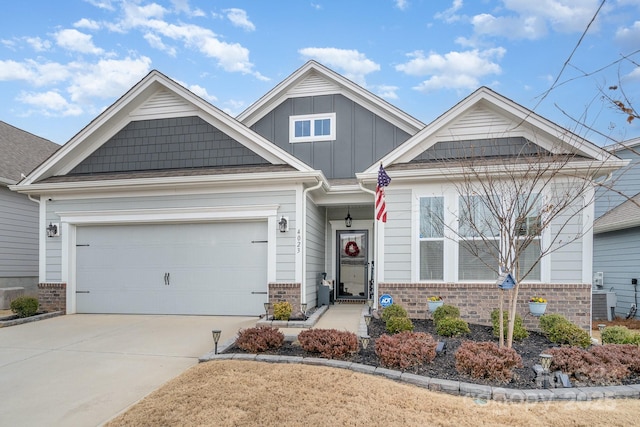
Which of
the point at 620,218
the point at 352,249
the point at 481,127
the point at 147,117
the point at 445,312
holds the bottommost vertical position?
the point at 445,312

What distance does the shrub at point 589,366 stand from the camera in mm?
4680

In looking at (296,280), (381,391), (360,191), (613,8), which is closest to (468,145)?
(360,191)

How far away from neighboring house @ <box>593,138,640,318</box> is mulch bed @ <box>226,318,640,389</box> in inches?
236

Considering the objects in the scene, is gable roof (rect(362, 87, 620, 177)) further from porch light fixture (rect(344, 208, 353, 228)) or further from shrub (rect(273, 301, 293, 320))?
shrub (rect(273, 301, 293, 320))

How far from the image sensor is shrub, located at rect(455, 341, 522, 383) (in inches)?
181

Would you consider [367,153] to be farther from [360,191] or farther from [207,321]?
[207,321]

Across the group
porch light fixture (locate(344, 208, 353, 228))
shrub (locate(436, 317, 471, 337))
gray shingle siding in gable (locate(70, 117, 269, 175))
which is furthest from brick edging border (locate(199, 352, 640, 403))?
porch light fixture (locate(344, 208, 353, 228))

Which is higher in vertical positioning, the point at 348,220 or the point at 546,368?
the point at 348,220

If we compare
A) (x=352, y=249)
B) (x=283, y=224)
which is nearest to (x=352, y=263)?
(x=352, y=249)

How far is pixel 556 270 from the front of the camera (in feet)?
26.7

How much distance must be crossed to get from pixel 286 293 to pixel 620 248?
34.5 ft

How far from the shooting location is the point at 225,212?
9000mm

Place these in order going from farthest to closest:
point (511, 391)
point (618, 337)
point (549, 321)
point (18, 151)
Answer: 1. point (18, 151)
2. point (549, 321)
3. point (618, 337)
4. point (511, 391)

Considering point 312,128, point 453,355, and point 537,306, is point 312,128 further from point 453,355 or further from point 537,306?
point 453,355
